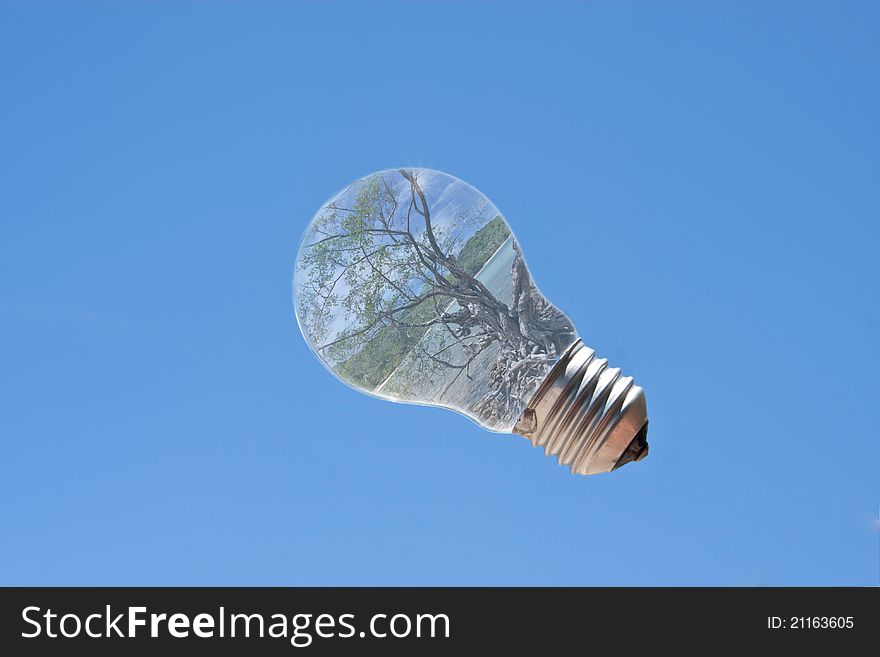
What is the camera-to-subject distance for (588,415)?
338 cm

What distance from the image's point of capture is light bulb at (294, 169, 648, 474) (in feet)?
12.0

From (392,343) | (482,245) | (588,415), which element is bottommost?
(588,415)

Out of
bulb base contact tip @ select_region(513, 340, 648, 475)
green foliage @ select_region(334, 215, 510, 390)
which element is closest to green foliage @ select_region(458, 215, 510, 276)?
green foliage @ select_region(334, 215, 510, 390)

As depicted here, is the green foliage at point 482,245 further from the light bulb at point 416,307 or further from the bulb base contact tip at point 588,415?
the bulb base contact tip at point 588,415

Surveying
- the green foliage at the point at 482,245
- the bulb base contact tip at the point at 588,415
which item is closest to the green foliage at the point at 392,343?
the green foliage at the point at 482,245

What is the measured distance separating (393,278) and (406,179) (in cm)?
34

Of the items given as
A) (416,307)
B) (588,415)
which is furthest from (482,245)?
(588,415)

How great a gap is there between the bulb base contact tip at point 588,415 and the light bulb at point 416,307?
0.14 meters

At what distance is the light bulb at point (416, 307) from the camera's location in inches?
144

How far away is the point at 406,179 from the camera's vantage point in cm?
372

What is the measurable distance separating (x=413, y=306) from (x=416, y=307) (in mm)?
10

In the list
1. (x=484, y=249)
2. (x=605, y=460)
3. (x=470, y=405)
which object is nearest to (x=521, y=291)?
(x=484, y=249)

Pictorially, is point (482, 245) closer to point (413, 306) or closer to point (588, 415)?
point (413, 306)

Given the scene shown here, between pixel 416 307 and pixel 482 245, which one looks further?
pixel 482 245
